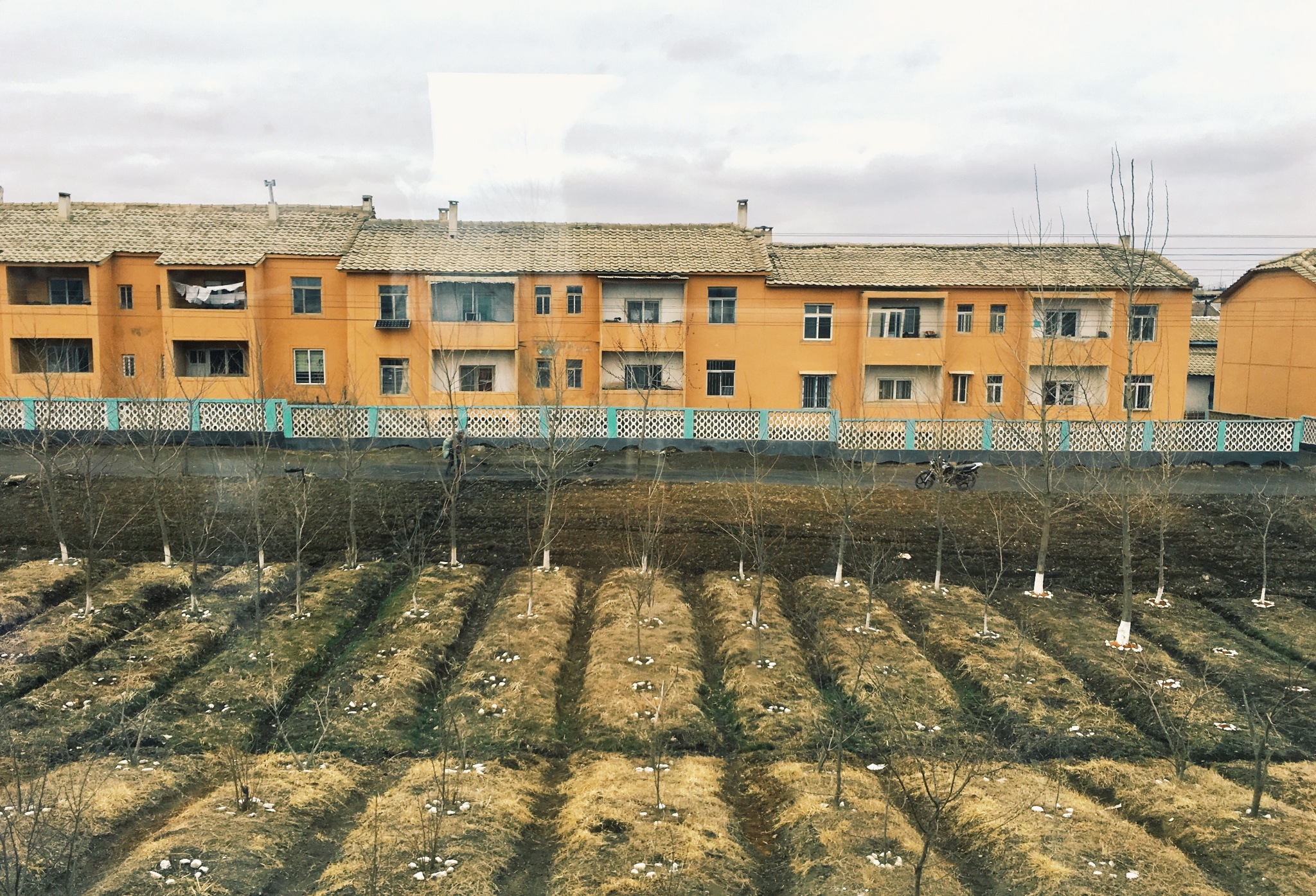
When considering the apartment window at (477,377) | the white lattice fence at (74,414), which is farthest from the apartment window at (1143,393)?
the white lattice fence at (74,414)

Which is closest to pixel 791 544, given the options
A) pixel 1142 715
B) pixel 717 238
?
pixel 1142 715

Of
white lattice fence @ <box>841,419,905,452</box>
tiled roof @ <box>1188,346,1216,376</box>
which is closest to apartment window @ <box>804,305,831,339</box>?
white lattice fence @ <box>841,419,905,452</box>

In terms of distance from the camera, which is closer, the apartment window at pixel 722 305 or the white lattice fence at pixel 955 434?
the white lattice fence at pixel 955 434

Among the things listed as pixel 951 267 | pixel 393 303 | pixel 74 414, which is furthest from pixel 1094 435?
pixel 74 414

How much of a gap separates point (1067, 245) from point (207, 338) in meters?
27.4

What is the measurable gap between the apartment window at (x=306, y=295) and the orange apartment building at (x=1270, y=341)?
97.4 feet

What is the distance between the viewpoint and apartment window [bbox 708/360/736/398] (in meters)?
30.3

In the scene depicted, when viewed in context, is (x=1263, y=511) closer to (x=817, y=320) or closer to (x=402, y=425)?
(x=817, y=320)

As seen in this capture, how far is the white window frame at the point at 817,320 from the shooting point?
98.9 feet

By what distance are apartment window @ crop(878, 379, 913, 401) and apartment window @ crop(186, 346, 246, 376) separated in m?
19.8

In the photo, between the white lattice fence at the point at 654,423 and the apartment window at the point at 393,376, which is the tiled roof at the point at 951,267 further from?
the apartment window at the point at 393,376

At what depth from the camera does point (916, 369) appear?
100 feet

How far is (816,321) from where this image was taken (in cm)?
3022

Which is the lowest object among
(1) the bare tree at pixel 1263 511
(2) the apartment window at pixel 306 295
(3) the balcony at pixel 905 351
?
(1) the bare tree at pixel 1263 511
